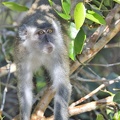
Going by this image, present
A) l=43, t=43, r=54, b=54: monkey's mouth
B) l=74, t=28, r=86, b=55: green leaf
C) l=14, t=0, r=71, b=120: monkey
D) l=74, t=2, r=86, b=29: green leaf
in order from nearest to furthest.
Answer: l=74, t=2, r=86, b=29: green leaf → l=74, t=28, r=86, b=55: green leaf → l=43, t=43, r=54, b=54: monkey's mouth → l=14, t=0, r=71, b=120: monkey

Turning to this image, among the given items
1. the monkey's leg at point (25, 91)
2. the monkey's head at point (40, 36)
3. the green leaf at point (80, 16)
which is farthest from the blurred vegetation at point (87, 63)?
the monkey's head at point (40, 36)

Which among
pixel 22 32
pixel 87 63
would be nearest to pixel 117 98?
pixel 87 63

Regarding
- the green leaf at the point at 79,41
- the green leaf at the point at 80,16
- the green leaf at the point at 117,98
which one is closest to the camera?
the green leaf at the point at 80,16

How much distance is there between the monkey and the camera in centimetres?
358

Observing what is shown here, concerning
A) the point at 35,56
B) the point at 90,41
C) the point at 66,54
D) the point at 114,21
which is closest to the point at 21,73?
the point at 35,56

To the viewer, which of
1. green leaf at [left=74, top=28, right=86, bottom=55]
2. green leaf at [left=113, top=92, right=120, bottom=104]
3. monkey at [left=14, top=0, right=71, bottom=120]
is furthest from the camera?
monkey at [left=14, top=0, right=71, bottom=120]

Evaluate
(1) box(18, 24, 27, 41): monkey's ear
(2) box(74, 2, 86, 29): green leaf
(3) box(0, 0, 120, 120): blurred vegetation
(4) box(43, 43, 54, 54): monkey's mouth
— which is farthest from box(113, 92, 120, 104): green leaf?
(1) box(18, 24, 27, 41): monkey's ear

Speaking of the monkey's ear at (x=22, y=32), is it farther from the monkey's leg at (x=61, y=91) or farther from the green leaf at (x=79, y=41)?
the green leaf at (x=79, y=41)

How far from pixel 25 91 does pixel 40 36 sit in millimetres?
524

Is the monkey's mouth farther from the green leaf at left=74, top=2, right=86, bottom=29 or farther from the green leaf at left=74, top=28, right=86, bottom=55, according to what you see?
the green leaf at left=74, top=2, right=86, bottom=29

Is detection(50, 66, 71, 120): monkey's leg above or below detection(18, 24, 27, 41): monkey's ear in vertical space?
below

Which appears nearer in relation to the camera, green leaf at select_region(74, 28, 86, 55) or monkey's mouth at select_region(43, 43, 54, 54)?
green leaf at select_region(74, 28, 86, 55)

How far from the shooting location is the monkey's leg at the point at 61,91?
140 inches

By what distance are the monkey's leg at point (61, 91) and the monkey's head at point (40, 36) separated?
0.23 meters
